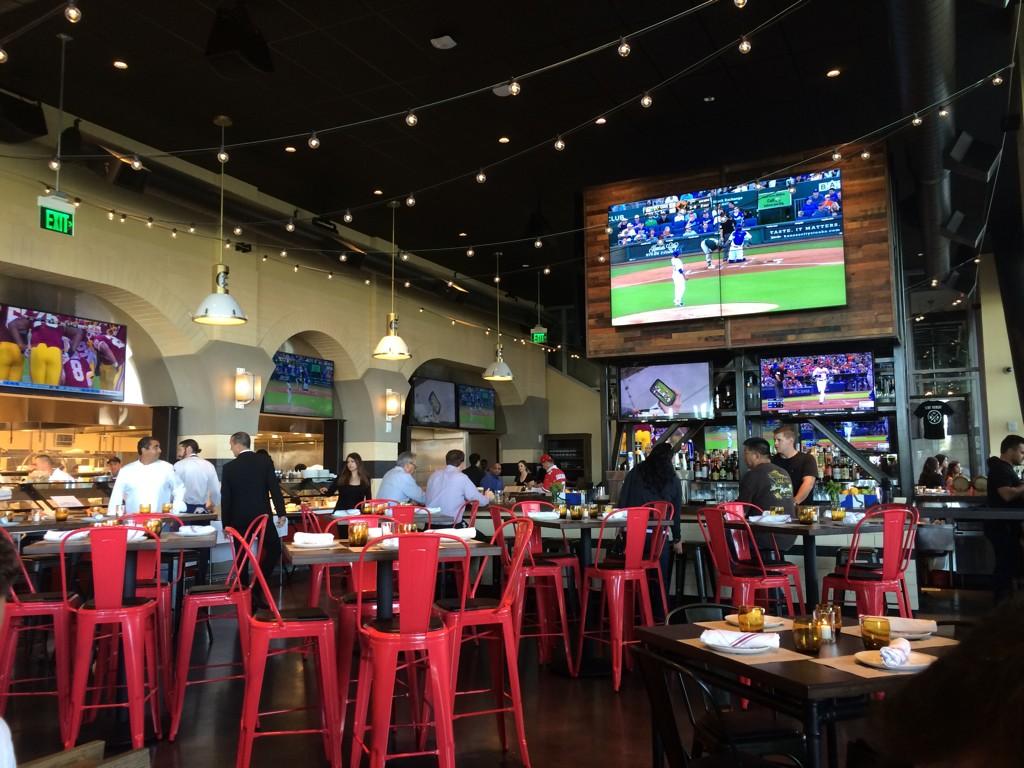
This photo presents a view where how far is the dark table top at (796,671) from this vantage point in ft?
6.60

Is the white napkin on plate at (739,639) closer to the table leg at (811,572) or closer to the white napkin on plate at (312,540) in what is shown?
the white napkin on plate at (312,540)

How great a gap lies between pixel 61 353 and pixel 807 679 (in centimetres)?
899

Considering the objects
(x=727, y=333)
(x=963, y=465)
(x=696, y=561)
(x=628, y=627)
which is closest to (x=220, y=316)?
(x=628, y=627)

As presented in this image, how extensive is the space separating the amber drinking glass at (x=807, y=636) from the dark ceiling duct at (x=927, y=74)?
14.6 ft

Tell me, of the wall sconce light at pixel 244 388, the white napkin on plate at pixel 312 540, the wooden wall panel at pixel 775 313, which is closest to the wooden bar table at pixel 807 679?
the white napkin on plate at pixel 312 540

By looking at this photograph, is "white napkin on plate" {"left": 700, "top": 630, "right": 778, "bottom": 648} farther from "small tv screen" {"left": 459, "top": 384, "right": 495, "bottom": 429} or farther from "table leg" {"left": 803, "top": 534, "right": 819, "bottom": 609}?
"small tv screen" {"left": 459, "top": 384, "right": 495, "bottom": 429}

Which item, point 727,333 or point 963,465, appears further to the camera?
point 963,465

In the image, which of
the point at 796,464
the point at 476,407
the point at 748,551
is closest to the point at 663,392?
the point at 796,464

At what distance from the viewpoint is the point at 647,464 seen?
20.8 ft

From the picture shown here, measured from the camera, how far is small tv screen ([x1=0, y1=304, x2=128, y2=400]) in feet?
27.5

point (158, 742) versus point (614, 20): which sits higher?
point (614, 20)

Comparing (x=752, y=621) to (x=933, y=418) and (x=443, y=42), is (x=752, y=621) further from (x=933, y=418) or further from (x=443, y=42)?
(x=933, y=418)

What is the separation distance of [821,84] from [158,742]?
782 cm

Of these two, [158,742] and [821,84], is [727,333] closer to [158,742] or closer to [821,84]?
[821,84]
